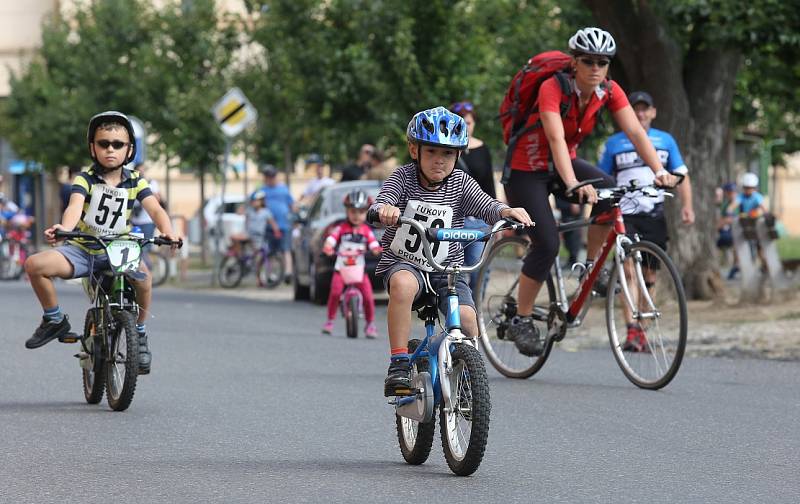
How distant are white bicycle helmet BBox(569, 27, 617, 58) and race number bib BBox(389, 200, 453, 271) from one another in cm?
256

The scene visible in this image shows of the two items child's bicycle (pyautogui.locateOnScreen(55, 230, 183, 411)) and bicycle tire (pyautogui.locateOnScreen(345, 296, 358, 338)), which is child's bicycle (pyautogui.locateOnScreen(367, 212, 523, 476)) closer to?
child's bicycle (pyautogui.locateOnScreen(55, 230, 183, 411))

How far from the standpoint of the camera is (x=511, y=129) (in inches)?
384

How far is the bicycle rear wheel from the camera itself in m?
9.86

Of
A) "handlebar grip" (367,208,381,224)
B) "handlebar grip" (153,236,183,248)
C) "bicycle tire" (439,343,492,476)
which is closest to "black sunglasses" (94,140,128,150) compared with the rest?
"handlebar grip" (153,236,183,248)

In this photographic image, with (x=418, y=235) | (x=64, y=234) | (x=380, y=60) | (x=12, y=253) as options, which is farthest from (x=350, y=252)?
(x=12, y=253)

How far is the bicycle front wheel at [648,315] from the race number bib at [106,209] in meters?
2.81

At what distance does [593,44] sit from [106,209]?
2794mm

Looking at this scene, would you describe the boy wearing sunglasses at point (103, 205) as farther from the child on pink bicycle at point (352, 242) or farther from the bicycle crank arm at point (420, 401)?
the child on pink bicycle at point (352, 242)

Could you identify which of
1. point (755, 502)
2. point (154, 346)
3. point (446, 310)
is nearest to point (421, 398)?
point (446, 310)

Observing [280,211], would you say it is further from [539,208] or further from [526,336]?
[539,208]

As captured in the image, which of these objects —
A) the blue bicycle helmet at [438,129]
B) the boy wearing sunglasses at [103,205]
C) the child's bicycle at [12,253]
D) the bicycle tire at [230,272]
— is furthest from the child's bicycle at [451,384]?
the child's bicycle at [12,253]

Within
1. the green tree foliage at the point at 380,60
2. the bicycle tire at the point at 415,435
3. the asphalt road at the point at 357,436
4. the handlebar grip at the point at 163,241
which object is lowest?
the asphalt road at the point at 357,436

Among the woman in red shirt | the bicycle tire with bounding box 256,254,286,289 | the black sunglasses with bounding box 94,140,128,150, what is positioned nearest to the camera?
the black sunglasses with bounding box 94,140,128,150

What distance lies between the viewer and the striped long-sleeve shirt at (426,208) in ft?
22.5
